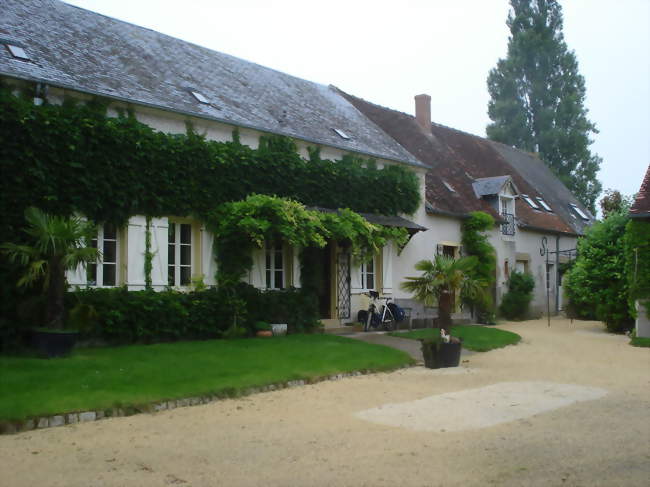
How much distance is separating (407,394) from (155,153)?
701 cm

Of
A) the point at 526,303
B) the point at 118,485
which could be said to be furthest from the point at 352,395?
the point at 526,303

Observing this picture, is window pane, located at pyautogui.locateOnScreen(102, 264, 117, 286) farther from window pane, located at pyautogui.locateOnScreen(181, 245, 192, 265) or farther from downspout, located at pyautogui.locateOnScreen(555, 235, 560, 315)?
downspout, located at pyautogui.locateOnScreen(555, 235, 560, 315)

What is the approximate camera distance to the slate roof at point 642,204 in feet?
53.0

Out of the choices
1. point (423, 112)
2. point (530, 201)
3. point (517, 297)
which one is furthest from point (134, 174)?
point (530, 201)

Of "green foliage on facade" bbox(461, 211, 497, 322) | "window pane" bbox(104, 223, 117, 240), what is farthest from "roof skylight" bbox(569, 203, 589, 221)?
"window pane" bbox(104, 223, 117, 240)

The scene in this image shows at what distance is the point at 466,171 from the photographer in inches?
977

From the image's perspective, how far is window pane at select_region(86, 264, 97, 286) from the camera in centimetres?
Answer: 1216

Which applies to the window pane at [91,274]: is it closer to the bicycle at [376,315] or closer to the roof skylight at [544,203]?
the bicycle at [376,315]

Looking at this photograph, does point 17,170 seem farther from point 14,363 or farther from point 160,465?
point 160,465

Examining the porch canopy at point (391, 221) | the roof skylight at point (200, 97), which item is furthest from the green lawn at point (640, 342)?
the roof skylight at point (200, 97)

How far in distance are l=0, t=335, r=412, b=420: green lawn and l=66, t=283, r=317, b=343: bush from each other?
0.64 m

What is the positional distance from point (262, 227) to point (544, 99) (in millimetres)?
30657

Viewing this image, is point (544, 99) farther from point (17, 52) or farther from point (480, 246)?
point (17, 52)

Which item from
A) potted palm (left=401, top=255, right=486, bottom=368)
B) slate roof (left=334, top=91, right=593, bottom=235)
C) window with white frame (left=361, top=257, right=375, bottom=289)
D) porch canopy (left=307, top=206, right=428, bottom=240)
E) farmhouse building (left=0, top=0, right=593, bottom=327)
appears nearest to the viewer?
potted palm (left=401, top=255, right=486, bottom=368)
